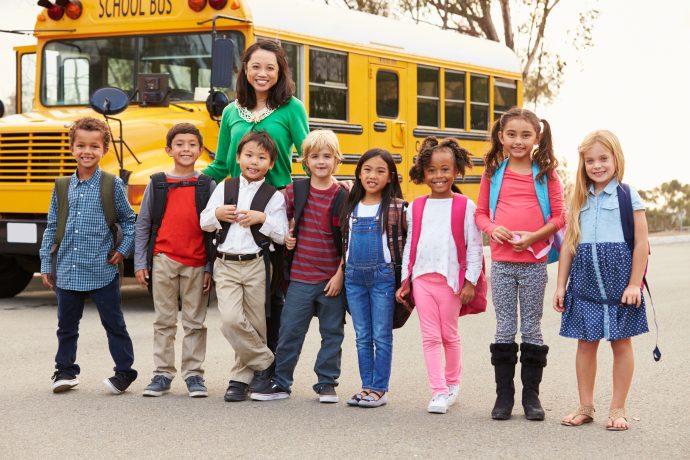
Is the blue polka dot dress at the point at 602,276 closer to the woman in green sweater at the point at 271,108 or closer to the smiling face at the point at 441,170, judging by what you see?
the smiling face at the point at 441,170

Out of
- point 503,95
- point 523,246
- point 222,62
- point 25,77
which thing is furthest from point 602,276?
point 503,95

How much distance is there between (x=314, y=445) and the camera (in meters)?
4.96

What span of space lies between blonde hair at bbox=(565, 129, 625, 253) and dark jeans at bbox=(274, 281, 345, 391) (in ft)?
3.95

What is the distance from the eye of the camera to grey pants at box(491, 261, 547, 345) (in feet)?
18.2

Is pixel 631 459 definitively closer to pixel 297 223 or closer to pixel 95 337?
pixel 297 223

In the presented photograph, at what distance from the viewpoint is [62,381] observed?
19.9 feet

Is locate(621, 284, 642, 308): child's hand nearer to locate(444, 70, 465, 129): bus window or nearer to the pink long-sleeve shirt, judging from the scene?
the pink long-sleeve shirt

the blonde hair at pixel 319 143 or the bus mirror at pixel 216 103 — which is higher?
the bus mirror at pixel 216 103

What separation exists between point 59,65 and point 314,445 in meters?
6.70

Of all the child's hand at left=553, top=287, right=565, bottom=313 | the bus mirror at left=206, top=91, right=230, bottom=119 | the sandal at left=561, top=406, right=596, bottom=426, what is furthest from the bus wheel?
the sandal at left=561, top=406, right=596, bottom=426

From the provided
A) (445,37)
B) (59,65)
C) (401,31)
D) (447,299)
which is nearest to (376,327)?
(447,299)

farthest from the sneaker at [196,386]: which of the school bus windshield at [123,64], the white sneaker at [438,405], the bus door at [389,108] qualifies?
the bus door at [389,108]

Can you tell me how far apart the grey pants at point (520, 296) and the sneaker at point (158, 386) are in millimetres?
1661

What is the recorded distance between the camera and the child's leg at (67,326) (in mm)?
6090
